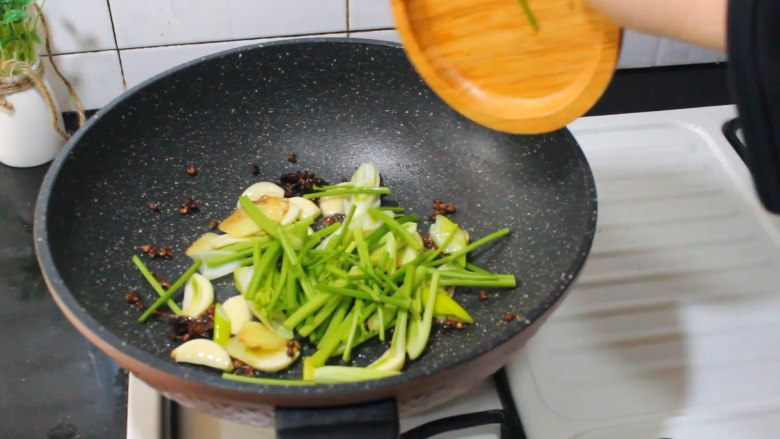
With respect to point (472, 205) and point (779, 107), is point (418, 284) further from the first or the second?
point (779, 107)

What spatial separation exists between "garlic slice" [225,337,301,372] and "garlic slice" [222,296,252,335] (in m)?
0.04

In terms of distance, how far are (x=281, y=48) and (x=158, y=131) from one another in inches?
7.3

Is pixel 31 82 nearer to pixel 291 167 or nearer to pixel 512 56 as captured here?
pixel 291 167

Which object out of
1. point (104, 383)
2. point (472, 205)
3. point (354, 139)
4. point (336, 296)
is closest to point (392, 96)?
point (354, 139)

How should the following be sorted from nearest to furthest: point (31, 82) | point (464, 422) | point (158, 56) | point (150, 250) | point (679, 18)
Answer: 1. point (679, 18)
2. point (464, 422)
3. point (150, 250)
4. point (31, 82)
5. point (158, 56)

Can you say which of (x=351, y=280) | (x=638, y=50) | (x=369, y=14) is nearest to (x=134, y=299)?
(x=351, y=280)

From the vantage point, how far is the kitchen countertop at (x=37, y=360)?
730 millimetres

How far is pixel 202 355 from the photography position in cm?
68

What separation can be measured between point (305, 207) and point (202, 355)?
0.83ft

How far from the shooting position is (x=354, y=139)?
3.04ft

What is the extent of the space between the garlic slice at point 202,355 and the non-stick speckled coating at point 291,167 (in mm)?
11

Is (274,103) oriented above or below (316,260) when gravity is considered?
above

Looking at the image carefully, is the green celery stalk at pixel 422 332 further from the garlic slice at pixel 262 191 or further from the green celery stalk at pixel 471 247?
the garlic slice at pixel 262 191

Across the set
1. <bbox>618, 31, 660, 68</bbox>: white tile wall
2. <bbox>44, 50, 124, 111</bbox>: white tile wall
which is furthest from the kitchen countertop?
<bbox>618, 31, 660, 68</bbox>: white tile wall
